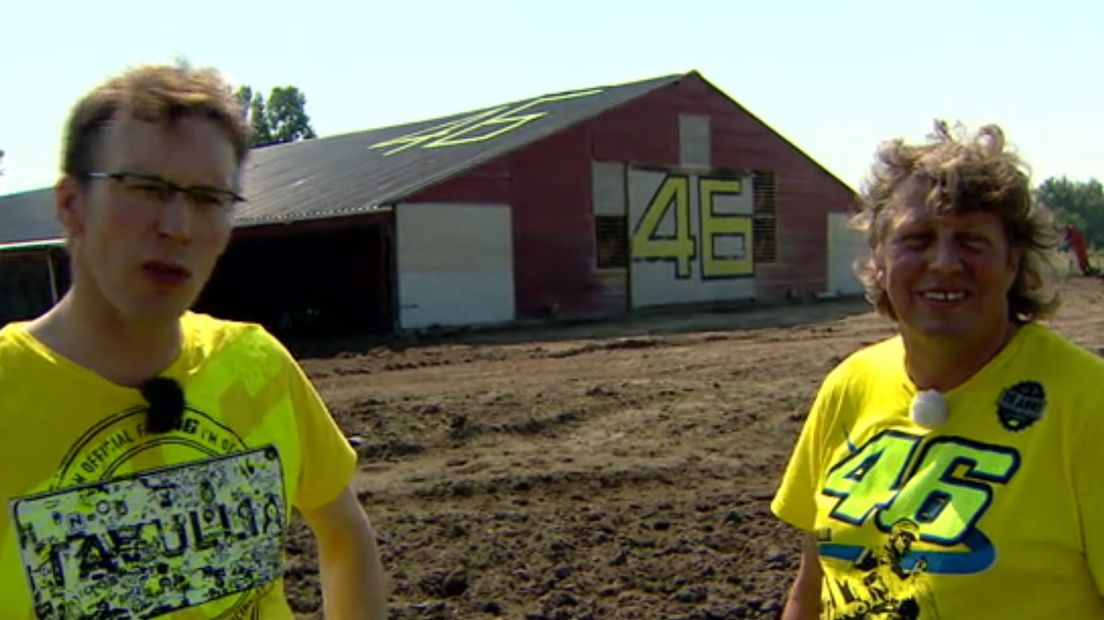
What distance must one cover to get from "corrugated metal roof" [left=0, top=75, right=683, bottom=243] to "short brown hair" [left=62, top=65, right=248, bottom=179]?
56.2ft

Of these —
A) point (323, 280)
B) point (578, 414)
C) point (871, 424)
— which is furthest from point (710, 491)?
point (323, 280)

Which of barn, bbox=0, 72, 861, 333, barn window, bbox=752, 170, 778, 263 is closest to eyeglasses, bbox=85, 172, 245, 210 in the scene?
barn, bbox=0, 72, 861, 333

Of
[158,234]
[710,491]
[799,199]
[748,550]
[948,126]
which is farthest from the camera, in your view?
[799,199]

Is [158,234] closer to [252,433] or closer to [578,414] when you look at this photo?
[252,433]

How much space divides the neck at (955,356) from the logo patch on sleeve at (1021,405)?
13 centimetres

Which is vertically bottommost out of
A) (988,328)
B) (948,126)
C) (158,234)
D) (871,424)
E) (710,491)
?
(710,491)

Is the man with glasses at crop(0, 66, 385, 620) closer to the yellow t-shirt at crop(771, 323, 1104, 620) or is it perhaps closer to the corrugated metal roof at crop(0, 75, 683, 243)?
the yellow t-shirt at crop(771, 323, 1104, 620)

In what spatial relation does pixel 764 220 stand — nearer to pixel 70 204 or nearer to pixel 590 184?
pixel 590 184

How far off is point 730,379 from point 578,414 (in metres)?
2.81

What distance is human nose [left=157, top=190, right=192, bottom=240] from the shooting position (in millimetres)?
2029

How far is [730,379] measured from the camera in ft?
42.2

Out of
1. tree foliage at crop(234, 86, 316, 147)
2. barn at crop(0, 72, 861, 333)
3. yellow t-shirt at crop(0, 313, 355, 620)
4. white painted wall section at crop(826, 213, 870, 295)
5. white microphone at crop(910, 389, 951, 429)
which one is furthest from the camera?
tree foliage at crop(234, 86, 316, 147)

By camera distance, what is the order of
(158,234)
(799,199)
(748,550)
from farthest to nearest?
1. (799,199)
2. (748,550)
3. (158,234)

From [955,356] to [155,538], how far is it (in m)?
1.72
